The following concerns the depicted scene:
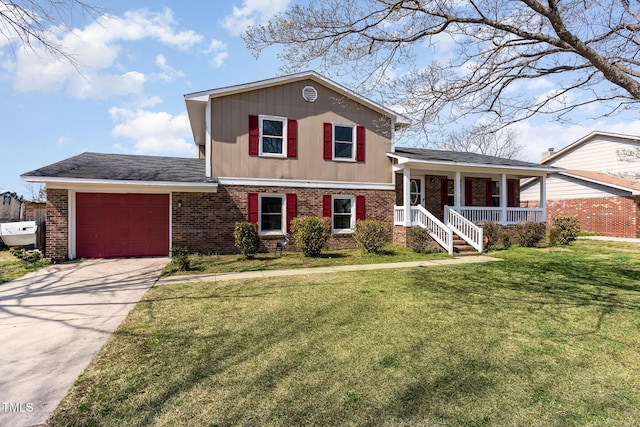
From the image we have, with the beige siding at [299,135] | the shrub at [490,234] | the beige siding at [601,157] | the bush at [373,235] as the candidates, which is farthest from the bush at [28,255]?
the beige siding at [601,157]

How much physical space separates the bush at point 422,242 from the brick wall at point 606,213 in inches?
537

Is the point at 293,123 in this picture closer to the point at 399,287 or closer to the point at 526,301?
the point at 399,287

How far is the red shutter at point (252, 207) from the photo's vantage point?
12.4 m

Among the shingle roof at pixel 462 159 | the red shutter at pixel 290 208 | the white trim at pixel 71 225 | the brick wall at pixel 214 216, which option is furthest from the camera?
the shingle roof at pixel 462 159

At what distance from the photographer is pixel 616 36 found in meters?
6.26

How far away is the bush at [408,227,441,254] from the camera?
41.1 feet

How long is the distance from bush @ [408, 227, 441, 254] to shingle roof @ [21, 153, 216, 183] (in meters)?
7.56

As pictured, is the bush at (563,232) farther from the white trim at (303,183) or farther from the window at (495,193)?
the white trim at (303,183)

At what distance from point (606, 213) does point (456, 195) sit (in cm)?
1205

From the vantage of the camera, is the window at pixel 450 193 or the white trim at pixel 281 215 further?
the window at pixel 450 193

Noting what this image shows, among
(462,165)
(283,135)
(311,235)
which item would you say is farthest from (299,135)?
(462,165)

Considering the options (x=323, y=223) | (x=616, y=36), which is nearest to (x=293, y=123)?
(x=323, y=223)

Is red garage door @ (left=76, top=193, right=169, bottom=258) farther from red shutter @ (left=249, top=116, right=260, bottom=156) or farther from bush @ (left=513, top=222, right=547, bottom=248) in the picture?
bush @ (left=513, top=222, right=547, bottom=248)

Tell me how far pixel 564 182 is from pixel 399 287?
2043 centimetres
